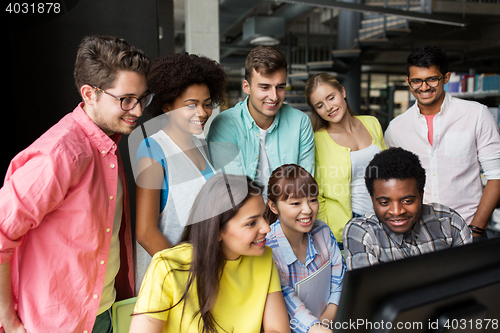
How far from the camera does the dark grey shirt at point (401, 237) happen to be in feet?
4.50

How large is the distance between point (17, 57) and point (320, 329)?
1.98 m

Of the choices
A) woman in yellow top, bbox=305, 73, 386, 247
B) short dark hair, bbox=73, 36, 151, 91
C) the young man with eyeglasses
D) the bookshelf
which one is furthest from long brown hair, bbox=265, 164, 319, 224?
the bookshelf

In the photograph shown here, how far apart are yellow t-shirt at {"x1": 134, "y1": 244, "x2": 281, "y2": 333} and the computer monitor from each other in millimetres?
645

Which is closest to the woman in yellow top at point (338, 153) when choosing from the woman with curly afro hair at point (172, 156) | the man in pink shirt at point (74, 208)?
the woman with curly afro hair at point (172, 156)

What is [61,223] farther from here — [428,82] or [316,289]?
[428,82]

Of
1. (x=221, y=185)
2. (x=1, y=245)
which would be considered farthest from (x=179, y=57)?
(x=1, y=245)

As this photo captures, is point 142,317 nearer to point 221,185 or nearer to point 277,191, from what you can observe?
point 221,185

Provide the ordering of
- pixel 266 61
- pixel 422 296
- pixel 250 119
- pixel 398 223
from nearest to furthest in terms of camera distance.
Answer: pixel 422 296 < pixel 398 223 < pixel 266 61 < pixel 250 119

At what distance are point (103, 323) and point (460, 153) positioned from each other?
1877mm

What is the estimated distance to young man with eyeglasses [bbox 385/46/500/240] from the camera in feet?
6.07

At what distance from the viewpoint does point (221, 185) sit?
1.12 m

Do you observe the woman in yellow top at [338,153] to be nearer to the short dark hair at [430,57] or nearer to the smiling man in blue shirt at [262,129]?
the smiling man in blue shirt at [262,129]

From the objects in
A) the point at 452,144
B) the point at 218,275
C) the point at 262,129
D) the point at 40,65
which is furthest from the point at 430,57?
the point at 40,65

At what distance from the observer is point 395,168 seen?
141cm
